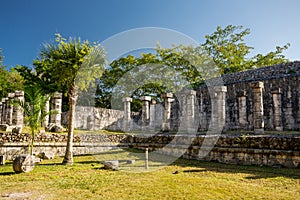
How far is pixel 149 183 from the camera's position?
21.5 ft

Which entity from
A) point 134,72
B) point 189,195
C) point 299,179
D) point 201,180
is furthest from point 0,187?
point 134,72

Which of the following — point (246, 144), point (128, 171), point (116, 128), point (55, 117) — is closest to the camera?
point (128, 171)

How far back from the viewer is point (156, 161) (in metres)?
10.6

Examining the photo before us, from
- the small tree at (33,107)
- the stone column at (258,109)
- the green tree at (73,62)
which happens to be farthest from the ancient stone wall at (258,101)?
the small tree at (33,107)

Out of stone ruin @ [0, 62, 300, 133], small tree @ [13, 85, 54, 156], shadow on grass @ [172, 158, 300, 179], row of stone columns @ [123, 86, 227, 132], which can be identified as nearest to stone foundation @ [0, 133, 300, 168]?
shadow on grass @ [172, 158, 300, 179]

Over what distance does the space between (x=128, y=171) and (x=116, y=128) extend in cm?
1590

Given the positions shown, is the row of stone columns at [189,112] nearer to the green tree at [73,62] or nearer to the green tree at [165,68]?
the green tree at [165,68]

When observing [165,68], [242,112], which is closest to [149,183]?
[242,112]

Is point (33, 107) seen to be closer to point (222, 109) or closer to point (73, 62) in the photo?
point (73, 62)

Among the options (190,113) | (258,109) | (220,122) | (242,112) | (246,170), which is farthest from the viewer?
(190,113)

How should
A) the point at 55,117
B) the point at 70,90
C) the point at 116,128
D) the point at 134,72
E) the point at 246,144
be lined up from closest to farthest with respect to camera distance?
the point at 246,144 → the point at 70,90 → the point at 55,117 → the point at 116,128 → the point at 134,72

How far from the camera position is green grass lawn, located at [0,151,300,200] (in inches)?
218

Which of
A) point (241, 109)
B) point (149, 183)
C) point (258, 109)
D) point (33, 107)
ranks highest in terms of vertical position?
point (241, 109)

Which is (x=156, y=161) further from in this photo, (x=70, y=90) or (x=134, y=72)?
(x=134, y=72)
